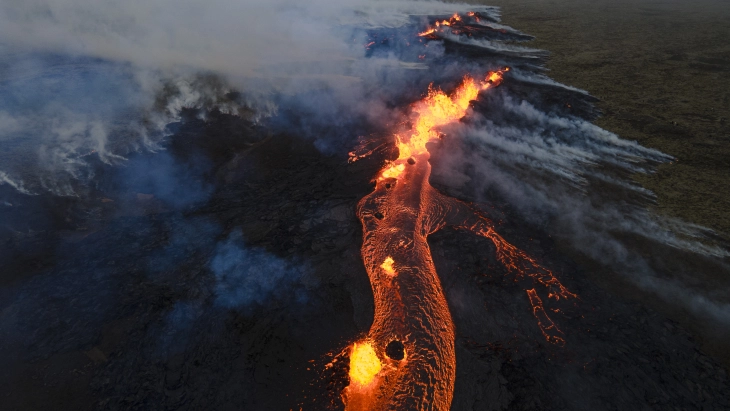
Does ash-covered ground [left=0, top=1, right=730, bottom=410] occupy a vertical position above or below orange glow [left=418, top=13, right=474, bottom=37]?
below

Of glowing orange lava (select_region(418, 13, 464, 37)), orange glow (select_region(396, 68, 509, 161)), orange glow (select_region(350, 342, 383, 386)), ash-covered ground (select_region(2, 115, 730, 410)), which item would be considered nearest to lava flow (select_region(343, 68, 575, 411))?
orange glow (select_region(350, 342, 383, 386))

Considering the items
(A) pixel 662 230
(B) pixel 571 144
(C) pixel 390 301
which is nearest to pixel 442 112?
(B) pixel 571 144

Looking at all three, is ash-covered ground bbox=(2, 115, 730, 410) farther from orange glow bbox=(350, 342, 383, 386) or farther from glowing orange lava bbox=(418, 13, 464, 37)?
glowing orange lava bbox=(418, 13, 464, 37)

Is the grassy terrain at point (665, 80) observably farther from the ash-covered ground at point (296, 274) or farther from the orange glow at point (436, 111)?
the orange glow at point (436, 111)

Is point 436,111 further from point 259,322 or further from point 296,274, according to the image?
point 259,322

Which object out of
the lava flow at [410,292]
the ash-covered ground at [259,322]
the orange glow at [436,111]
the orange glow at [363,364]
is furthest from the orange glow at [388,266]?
the orange glow at [436,111]

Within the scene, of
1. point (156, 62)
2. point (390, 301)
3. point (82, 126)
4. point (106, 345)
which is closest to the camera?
point (106, 345)

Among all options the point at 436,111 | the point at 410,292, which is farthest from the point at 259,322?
the point at 436,111

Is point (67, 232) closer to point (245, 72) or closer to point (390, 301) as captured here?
point (390, 301)
